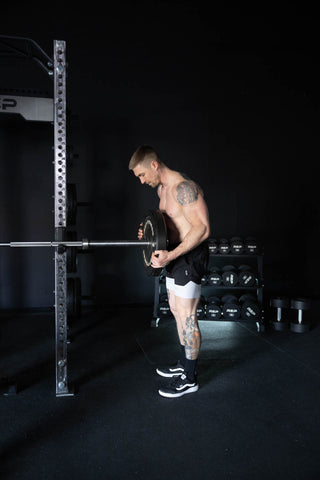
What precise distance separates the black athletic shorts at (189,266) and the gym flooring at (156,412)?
68 centimetres

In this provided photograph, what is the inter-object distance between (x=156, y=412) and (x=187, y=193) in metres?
1.18

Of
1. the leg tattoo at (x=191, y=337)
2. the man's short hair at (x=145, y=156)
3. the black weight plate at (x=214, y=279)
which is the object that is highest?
the man's short hair at (x=145, y=156)

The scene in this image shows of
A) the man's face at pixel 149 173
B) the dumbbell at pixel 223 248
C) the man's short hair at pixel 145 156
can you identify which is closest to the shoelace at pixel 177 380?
the man's face at pixel 149 173

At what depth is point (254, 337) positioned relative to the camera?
10.5 ft

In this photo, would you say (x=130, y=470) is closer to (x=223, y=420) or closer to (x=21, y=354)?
(x=223, y=420)

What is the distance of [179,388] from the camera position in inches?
82.3

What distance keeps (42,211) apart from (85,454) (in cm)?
277

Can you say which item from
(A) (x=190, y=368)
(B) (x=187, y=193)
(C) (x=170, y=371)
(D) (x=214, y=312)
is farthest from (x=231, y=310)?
(B) (x=187, y=193)

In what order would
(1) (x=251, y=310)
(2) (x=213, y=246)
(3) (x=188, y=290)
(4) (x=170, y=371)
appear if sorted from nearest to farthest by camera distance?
(3) (x=188, y=290) → (4) (x=170, y=371) → (1) (x=251, y=310) → (2) (x=213, y=246)

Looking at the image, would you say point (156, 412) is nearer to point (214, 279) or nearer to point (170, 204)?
point (170, 204)

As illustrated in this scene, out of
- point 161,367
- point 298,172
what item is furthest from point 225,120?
point 161,367

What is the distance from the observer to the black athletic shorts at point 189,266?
6.86 ft

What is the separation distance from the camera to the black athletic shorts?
2092 mm

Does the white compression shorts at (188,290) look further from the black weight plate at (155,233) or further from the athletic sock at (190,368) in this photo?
the athletic sock at (190,368)
